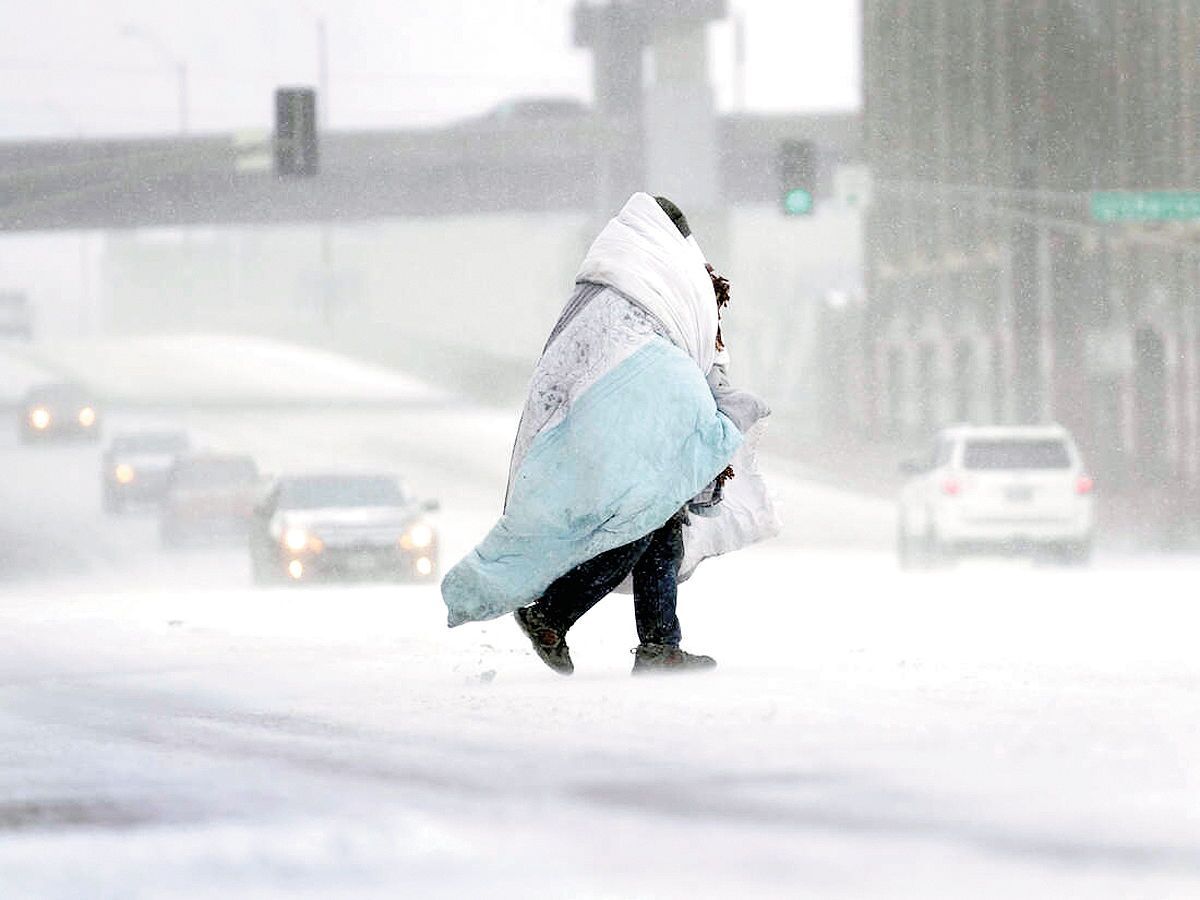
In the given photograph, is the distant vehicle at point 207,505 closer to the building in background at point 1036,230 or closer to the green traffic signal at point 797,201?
the green traffic signal at point 797,201

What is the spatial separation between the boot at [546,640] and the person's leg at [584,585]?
0.06 feet

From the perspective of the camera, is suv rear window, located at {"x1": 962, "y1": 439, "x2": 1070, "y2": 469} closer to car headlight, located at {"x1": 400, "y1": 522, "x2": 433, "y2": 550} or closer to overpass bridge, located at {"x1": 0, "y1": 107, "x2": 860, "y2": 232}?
car headlight, located at {"x1": 400, "y1": 522, "x2": 433, "y2": 550}

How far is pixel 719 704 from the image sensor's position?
7.77 meters

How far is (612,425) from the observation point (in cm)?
873

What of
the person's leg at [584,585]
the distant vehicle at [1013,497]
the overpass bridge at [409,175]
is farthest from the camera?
the overpass bridge at [409,175]

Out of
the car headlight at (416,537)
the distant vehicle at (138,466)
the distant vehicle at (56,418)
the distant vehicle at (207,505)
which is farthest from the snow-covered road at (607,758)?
the distant vehicle at (56,418)

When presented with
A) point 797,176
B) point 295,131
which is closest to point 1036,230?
point 797,176

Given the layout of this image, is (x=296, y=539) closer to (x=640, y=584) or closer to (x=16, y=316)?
(x=640, y=584)

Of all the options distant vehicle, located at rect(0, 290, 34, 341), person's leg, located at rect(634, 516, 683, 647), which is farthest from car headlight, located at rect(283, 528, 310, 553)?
distant vehicle, located at rect(0, 290, 34, 341)

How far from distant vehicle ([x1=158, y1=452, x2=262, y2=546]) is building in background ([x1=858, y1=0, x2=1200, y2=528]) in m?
12.2

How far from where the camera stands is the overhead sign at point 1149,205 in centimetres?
3831

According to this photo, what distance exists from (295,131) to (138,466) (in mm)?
9945

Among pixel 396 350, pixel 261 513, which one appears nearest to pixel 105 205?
pixel 396 350

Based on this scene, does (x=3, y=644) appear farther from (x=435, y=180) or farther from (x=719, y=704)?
(x=435, y=180)
